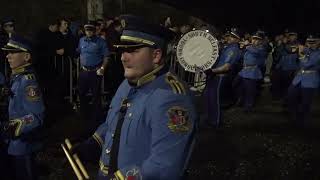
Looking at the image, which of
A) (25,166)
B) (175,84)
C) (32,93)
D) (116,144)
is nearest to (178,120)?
(175,84)

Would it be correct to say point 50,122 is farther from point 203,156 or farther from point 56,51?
point 203,156

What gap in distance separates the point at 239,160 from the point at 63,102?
211 inches

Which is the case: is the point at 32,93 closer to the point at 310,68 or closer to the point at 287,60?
the point at 310,68

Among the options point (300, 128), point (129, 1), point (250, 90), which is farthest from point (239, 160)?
point (129, 1)

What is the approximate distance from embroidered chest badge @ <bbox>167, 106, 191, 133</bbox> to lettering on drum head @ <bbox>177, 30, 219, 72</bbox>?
250 inches

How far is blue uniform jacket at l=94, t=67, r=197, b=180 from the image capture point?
127 inches

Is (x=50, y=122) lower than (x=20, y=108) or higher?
lower

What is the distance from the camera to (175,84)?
347cm

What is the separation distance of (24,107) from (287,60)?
34.8 ft

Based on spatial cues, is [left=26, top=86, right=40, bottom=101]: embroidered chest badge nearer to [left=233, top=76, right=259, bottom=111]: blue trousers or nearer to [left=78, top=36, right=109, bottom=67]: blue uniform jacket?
[left=78, top=36, right=109, bottom=67]: blue uniform jacket

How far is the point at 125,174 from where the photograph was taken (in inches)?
131

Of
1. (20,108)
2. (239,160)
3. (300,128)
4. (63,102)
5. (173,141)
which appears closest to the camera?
(173,141)

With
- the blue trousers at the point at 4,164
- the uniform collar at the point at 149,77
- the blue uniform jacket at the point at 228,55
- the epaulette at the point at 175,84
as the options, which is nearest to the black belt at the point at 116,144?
the uniform collar at the point at 149,77

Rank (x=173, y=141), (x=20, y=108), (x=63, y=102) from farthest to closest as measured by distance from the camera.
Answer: (x=63, y=102) → (x=20, y=108) → (x=173, y=141)
